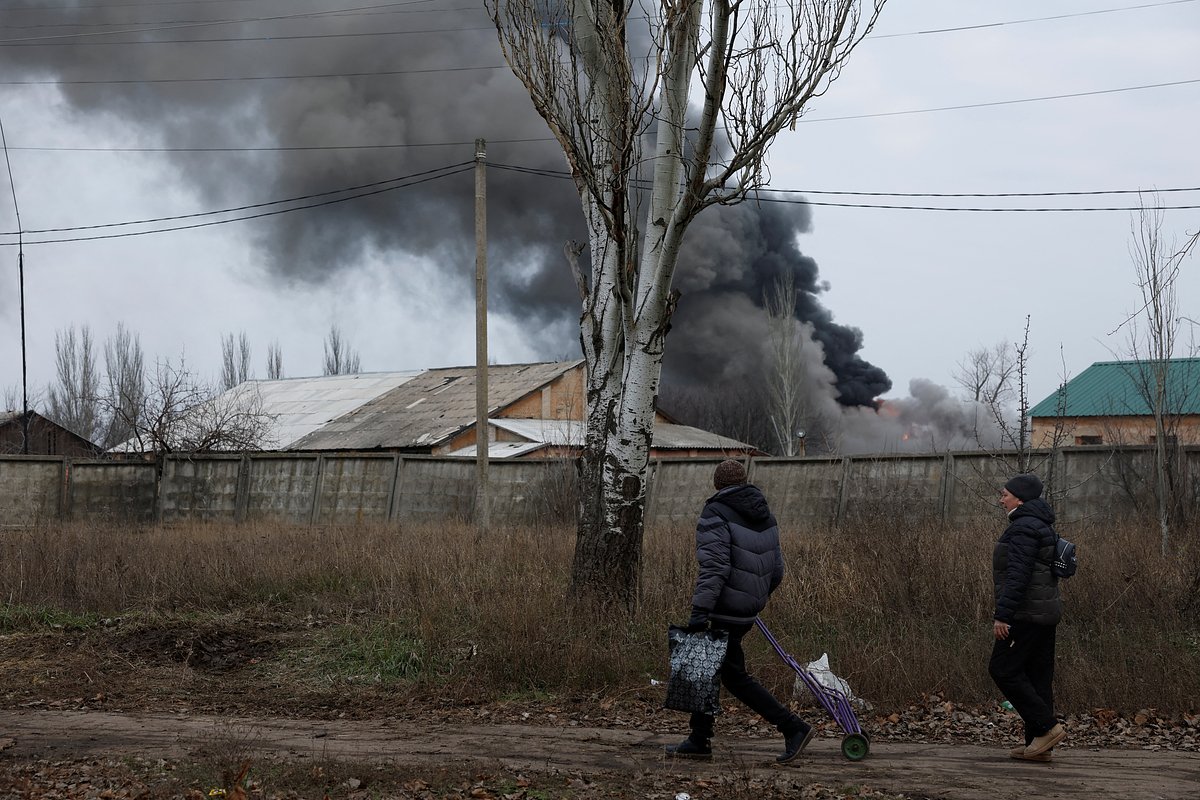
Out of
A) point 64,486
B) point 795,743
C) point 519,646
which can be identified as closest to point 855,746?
point 795,743

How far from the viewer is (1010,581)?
6.20 meters

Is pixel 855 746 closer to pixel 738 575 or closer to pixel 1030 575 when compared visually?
pixel 738 575

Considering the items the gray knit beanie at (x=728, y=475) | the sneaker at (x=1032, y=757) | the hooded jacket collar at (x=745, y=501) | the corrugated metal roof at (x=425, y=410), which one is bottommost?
the sneaker at (x=1032, y=757)

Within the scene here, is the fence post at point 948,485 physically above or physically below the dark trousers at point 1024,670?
above

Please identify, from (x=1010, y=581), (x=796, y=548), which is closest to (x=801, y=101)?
(x=1010, y=581)

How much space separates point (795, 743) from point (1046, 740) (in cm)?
154

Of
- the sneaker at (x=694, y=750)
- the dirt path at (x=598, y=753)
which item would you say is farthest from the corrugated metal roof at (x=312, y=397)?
the sneaker at (x=694, y=750)

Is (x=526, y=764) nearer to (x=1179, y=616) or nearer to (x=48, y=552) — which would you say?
(x=1179, y=616)

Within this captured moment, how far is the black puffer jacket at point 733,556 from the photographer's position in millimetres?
5867

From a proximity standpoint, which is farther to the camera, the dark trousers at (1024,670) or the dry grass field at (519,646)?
the dry grass field at (519,646)

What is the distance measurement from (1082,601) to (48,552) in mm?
11506

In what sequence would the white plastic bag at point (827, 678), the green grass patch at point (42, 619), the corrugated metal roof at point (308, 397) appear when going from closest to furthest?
the white plastic bag at point (827, 678), the green grass patch at point (42, 619), the corrugated metal roof at point (308, 397)

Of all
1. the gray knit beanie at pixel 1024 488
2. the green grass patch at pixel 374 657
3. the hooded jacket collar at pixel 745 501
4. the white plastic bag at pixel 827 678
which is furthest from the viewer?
the green grass patch at pixel 374 657

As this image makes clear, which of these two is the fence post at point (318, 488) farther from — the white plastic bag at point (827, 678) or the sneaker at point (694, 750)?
the sneaker at point (694, 750)
